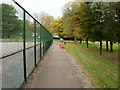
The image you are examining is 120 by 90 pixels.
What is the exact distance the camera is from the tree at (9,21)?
2608mm

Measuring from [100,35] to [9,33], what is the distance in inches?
425

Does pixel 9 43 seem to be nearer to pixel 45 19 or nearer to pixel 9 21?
pixel 9 21

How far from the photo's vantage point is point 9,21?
112 inches

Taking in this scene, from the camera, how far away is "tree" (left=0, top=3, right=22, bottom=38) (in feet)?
8.56

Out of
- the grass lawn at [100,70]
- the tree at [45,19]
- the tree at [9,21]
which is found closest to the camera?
the tree at [9,21]

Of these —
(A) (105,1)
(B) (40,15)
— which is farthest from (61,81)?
(B) (40,15)

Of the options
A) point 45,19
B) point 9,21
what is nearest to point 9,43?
point 9,21

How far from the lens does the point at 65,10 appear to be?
3569cm

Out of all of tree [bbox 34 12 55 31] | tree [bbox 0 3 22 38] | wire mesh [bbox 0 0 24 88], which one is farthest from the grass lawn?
tree [bbox 34 12 55 31]

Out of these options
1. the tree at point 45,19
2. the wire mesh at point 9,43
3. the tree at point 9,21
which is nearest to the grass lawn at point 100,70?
the wire mesh at point 9,43

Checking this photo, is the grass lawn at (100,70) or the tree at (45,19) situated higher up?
the tree at (45,19)

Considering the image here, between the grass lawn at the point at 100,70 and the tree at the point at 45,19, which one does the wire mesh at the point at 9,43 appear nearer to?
the grass lawn at the point at 100,70

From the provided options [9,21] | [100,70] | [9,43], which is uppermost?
[9,21]

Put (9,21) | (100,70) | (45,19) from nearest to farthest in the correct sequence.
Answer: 1. (9,21)
2. (100,70)
3. (45,19)
